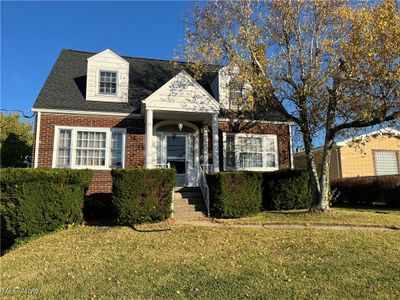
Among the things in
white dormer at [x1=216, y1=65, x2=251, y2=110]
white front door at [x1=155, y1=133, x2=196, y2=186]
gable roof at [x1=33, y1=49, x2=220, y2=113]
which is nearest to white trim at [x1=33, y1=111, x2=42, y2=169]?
gable roof at [x1=33, y1=49, x2=220, y2=113]

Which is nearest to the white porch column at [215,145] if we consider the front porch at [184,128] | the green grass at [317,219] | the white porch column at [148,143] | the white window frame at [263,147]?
the front porch at [184,128]

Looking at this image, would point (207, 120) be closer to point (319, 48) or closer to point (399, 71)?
point (319, 48)

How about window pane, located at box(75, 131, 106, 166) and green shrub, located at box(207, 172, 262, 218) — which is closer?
green shrub, located at box(207, 172, 262, 218)

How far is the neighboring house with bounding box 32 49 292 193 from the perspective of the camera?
1295 cm

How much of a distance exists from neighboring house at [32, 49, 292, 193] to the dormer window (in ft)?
0.13

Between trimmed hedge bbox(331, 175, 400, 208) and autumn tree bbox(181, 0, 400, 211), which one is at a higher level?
autumn tree bbox(181, 0, 400, 211)

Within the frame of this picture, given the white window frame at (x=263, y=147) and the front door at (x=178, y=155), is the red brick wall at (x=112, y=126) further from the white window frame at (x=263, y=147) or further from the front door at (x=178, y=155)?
the front door at (x=178, y=155)

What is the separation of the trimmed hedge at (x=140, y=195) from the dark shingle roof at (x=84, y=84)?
4.64m

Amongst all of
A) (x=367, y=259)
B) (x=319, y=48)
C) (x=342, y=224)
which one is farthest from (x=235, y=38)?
(x=367, y=259)

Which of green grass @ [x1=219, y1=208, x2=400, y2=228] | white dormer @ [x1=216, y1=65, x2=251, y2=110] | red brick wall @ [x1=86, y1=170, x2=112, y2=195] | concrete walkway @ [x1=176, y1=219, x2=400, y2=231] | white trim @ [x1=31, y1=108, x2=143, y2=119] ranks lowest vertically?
concrete walkway @ [x1=176, y1=219, x2=400, y2=231]

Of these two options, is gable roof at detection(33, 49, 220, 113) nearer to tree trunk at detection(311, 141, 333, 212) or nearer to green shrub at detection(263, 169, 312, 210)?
green shrub at detection(263, 169, 312, 210)

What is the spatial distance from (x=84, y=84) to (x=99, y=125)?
2.28 metres

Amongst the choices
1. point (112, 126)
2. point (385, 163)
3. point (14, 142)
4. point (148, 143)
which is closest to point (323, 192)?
point (148, 143)

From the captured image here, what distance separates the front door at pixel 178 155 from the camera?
14523 millimetres
